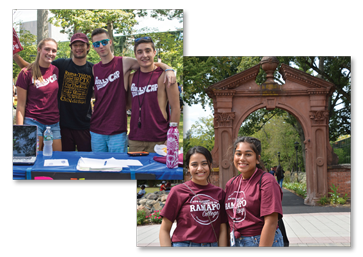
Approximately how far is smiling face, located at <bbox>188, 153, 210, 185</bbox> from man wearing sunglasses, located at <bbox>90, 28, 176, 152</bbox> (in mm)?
1547

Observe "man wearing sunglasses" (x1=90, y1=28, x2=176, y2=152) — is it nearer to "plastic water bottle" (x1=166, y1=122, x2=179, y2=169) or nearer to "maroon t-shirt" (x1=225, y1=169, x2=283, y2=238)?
"plastic water bottle" (x1=166, y1=122, x2=179, y2=169)

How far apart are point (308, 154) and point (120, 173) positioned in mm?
2999

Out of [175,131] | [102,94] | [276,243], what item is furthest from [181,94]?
[276,243]

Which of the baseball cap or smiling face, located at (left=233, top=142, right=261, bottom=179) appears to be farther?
the baseball cap

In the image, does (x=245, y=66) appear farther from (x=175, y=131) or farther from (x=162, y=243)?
(x=162, y=243)

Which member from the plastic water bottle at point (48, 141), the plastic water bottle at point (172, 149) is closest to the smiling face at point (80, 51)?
the plastic water bottle at point (48, 141)

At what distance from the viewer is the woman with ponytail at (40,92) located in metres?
4.40

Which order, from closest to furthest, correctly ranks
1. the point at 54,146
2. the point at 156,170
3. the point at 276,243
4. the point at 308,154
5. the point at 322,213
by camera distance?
1. the point at 276,243
2. the point at 156,170
3. the point at 54,146
4. the point at 322,213
5. the point at 308,154

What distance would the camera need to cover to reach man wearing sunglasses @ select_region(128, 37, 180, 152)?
4375 mm

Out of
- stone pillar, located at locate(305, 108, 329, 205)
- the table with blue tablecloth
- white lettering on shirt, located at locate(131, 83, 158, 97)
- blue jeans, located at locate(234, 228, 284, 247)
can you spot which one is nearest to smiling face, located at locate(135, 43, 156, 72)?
white lettering on shirt, located at locate(131, 83, 158, 97)

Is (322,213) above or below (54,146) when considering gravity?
below

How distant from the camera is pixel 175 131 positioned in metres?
4.24

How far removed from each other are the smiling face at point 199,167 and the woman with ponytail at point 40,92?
2.25 m

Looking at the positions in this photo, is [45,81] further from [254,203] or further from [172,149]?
[254,203]
